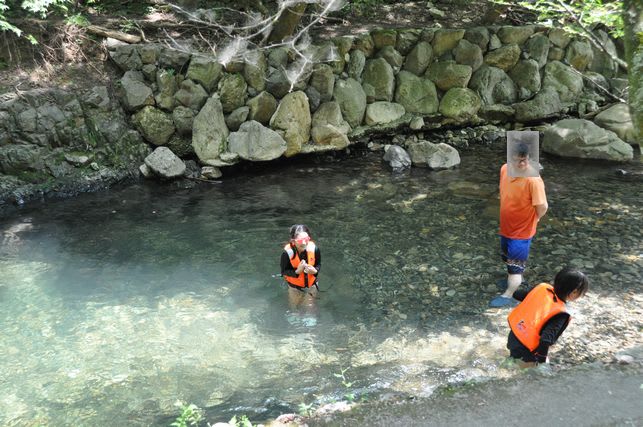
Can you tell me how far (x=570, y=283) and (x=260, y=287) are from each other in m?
4.12

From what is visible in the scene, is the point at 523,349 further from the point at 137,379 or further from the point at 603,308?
the point at 137,379

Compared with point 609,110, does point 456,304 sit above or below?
below

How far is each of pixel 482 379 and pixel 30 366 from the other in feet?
15.1

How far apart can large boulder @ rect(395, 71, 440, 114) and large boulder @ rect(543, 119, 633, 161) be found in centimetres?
313

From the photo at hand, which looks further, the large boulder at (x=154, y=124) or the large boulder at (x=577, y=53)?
the large boulder at (x=577, y=53)

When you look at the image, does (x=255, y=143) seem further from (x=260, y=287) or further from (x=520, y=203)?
(x=520, y=203)

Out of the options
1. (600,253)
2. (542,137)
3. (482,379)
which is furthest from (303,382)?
(542,137)

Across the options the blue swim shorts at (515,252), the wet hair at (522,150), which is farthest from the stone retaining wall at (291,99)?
the wet hair at (522,150)

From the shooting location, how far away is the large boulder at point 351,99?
12.3 metres

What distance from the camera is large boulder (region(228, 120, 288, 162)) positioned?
36.1 ft

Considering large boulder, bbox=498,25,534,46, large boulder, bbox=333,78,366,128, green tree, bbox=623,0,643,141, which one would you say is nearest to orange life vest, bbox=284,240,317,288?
green tree, bbox=623,0,643,141

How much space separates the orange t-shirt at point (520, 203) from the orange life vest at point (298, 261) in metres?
2.17

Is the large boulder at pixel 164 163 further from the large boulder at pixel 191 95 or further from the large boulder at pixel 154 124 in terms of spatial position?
the large boulder at pixel 191 95

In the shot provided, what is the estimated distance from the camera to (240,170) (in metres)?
11.5
